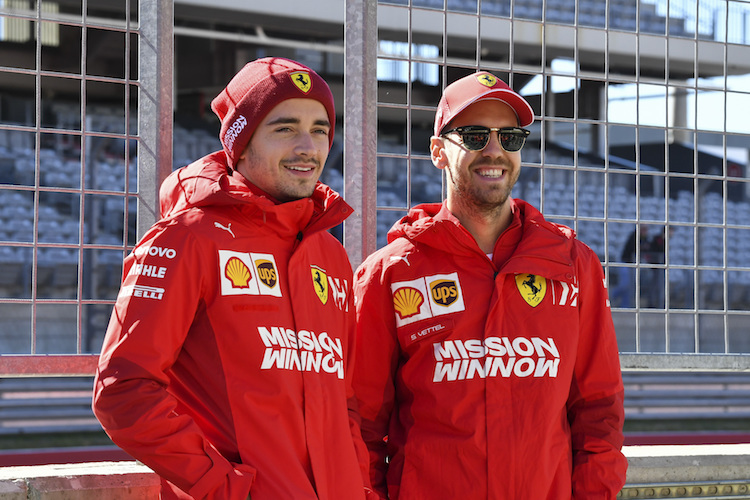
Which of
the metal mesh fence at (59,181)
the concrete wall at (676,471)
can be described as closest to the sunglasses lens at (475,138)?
the concrete wall at (676,471)

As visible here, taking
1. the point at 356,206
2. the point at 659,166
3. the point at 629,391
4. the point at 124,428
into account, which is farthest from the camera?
the point at 659,166

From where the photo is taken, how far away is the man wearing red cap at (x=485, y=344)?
87.6 inches

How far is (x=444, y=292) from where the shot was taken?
2332 mm

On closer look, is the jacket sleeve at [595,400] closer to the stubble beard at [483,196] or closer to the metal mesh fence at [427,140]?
the stubble beard at [483,196]

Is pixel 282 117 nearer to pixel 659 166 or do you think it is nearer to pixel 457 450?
pixel 457 450

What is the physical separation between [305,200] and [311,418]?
0.50 metres

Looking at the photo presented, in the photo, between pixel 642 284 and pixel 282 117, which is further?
pixel 642 284

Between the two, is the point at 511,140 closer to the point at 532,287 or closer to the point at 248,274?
the point at 532,287

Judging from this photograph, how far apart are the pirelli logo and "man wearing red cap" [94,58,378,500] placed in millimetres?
221

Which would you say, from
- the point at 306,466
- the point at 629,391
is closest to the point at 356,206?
the point at 306,466

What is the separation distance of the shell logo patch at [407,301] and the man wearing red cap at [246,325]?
0.71 ft

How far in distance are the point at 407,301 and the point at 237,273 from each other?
0.61 m

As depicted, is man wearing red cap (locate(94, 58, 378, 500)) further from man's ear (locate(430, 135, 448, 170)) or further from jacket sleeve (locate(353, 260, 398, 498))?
man's ear (locate(430, 135, 448, 170))

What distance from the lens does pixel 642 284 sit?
15.3 meters
